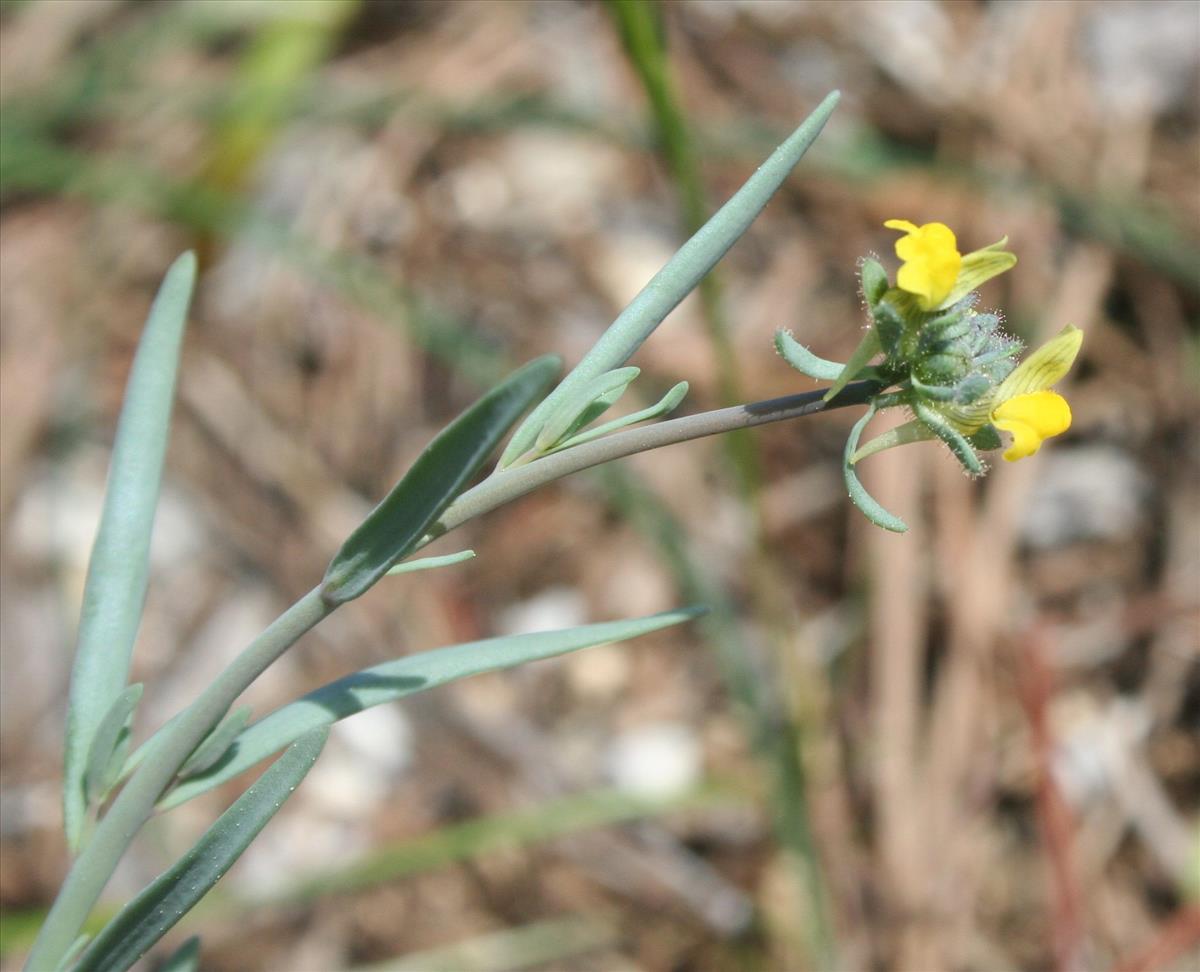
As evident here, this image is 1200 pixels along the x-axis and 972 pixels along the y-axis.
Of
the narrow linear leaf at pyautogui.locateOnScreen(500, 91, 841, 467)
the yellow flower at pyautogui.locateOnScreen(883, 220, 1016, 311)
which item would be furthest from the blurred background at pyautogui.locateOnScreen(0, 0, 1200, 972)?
the yellow flower at pyautogui.locateOnScreen(883, 220, 1016, 311)

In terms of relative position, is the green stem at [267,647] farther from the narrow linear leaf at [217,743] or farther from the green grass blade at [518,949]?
the green grass blade at [518,949]

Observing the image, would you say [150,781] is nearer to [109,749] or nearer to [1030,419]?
[109,749]

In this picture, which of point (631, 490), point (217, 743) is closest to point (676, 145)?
point (631, 490)

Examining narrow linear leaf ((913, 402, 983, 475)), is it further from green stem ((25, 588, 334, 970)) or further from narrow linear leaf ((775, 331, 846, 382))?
green stem ((25, 588, 334, 970))

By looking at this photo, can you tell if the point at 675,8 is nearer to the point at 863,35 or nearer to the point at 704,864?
the point at 863,35

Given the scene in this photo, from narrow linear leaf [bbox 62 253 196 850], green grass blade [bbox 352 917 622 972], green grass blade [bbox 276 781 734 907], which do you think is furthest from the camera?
green grass blade [bbox 352 917 622 972]

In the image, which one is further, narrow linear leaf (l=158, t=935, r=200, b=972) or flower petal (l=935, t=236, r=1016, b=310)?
narrow linear leaf (l=158, t=935, r=200, b=972)
